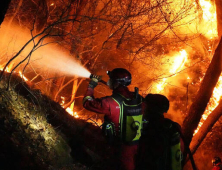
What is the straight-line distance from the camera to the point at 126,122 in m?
3.84

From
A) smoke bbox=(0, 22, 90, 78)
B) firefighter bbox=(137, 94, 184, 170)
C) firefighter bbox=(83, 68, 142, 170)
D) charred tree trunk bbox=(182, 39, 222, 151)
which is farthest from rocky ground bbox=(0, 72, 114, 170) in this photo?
smoke bbox=(0, 22, 90, 78)

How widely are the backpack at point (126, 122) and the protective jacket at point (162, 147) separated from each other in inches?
26.0

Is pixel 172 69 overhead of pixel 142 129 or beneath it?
overhead

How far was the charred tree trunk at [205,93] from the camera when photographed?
726cm

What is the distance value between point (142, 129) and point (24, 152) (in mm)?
2405

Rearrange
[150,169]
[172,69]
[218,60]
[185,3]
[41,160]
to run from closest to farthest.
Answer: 1. [150,169]
2. [41,160]
3. [218,60]
4. [185,3]
5. [172,69]

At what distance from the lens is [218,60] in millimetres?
7227

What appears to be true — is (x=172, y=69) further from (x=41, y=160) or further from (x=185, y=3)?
(x=41, y=160)

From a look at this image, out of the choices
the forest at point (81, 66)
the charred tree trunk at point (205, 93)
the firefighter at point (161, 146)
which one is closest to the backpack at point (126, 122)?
the firefighter at point (161, 146)

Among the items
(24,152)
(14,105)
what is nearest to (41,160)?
(24,152)

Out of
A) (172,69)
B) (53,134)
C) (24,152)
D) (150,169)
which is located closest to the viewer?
(150,169)

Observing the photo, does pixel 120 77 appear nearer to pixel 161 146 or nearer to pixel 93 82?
pixel 93 82

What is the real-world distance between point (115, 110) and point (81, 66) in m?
5.86

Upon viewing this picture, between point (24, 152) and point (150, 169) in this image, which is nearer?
point (150, 169)
